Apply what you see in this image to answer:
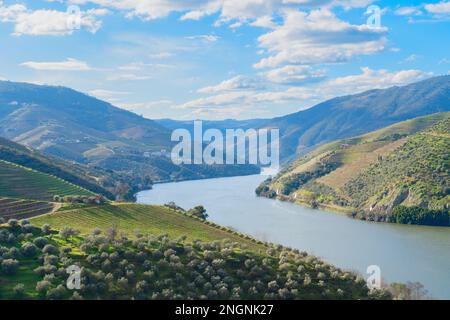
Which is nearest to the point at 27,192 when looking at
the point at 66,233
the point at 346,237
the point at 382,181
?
the point at 66,233

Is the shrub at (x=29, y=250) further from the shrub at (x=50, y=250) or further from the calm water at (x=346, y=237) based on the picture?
the calm water at (x=346, y=237)

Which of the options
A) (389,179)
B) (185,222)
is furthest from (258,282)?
(389,179)

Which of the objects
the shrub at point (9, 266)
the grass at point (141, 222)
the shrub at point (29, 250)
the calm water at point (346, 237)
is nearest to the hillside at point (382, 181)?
the calm water at point (346, 237)

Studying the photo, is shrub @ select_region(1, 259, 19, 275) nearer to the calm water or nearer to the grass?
the grass

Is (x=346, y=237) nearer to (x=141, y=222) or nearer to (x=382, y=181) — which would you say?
(x=141, y=222)

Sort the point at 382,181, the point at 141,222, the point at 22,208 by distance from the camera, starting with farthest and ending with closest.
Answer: the point at 382,181 → the point at 141,222 → the point at 22,208

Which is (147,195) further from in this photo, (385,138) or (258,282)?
(258,282)
